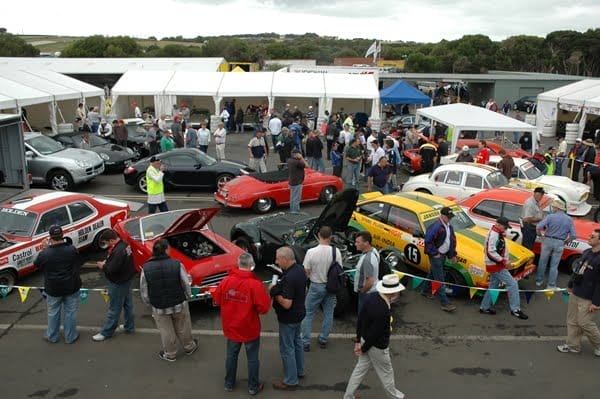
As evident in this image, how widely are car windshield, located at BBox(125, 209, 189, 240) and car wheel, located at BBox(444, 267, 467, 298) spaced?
4616 mm

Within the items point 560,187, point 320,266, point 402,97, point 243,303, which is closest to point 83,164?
point 320,266

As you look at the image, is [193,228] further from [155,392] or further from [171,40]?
[171,40]

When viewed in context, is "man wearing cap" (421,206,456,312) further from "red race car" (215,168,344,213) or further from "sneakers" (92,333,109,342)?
"red race car" (215,168,344,213)

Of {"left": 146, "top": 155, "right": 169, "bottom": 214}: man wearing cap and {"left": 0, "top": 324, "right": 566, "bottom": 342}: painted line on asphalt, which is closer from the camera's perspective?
{"left": 0, "top": 324, "right": 566, "bottom": 342}: painted line on asphalt

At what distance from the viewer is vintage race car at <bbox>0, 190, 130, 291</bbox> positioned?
29.0ft

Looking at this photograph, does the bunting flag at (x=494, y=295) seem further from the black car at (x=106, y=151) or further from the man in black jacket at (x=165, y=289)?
the black car at (x=106, y=151)

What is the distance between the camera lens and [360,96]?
26.8 meters

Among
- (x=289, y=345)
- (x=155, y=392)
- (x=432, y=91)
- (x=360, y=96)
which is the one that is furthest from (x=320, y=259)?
(x=432, y=91)

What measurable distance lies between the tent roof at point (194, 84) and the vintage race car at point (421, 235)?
1897 cm

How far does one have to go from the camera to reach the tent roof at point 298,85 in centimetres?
2728

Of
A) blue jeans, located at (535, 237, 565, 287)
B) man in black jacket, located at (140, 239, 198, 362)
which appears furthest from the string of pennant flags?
man in black jacket, located at (140, 239, 198, 362)

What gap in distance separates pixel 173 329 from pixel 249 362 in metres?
1.31

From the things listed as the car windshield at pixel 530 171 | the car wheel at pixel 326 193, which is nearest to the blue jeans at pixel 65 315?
the car wheel at pixel 326 193

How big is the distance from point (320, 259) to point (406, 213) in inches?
144
